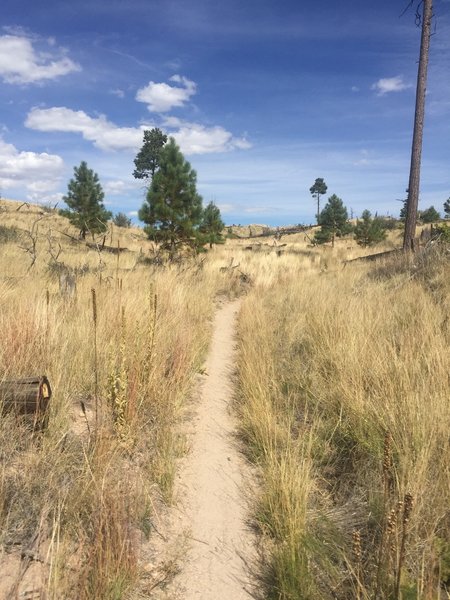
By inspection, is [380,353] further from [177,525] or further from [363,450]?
[177,525]

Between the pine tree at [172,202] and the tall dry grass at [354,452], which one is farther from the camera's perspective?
the pine tree at [172,202]

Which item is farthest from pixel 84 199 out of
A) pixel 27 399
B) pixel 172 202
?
pixel 27 399

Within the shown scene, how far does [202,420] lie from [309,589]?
7.45 ft

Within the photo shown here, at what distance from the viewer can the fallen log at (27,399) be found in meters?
2.79

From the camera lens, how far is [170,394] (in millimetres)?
3912

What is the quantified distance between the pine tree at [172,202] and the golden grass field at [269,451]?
38.5 ft

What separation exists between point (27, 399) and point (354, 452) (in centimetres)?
237

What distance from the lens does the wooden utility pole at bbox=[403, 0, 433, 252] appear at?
452 inches

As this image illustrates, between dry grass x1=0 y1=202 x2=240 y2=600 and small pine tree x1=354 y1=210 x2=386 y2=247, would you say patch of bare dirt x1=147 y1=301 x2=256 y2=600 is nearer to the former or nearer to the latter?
dry grass x1=0 y1=202 x2=240 y2=600

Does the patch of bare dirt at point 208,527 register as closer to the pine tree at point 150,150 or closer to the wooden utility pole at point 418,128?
the wooden utility pole at point 418,128

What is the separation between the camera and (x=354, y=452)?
304cm

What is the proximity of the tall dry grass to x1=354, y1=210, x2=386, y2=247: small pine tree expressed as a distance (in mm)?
28533

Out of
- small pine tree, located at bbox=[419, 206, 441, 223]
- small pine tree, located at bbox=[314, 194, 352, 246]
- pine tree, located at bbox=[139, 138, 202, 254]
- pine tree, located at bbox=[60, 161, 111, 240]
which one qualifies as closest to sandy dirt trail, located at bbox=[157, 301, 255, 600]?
pine tree, located at bbox=[139, 138, 202, 254]

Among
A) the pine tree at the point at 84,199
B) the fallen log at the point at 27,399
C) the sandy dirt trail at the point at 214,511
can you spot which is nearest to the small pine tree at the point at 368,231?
the pine tree at the point at 84,199
